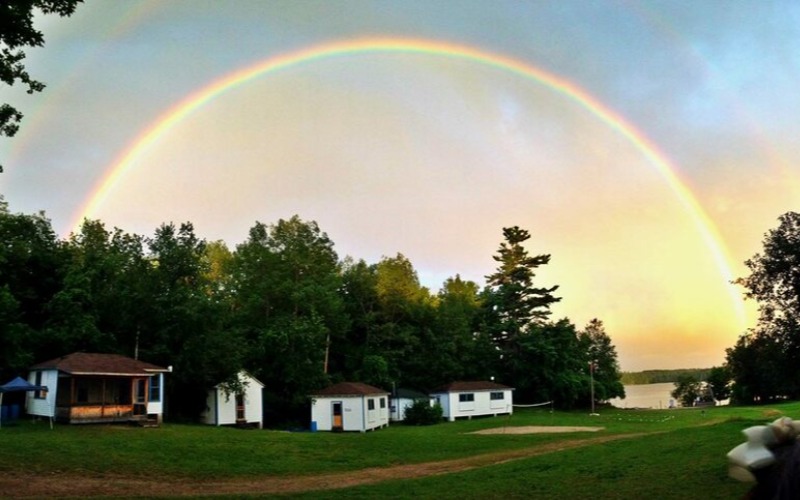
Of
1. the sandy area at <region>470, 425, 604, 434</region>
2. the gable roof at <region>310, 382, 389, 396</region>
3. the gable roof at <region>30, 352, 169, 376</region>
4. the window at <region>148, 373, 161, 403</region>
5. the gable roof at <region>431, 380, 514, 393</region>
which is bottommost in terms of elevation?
the sandy area at <region>470, 425, 604, 434</region>

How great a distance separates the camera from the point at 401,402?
5616 centimetres

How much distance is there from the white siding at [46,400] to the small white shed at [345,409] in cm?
1717

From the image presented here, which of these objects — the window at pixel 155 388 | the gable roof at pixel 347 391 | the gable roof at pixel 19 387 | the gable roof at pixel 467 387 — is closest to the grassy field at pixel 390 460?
the gable roof at pixel 19 387

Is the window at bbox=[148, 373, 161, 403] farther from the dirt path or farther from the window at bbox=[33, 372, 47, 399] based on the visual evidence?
the dirt path

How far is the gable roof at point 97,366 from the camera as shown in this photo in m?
33.0

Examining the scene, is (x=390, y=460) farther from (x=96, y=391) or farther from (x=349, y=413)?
(x=349, y=413)

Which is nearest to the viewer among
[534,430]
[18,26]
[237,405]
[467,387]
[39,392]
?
[18,26]

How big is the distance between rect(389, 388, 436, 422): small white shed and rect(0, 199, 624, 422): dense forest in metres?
1.50

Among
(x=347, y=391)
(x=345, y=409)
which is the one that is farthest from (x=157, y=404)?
(x=347, y=391)

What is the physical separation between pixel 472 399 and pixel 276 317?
746 inches

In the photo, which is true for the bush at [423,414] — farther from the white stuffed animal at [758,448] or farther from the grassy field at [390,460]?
the white stuffed animal at [758,448]

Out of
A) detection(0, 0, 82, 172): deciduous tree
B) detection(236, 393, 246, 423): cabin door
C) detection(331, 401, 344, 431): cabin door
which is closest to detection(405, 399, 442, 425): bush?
detection(331, 401, 344, 431): cabin door

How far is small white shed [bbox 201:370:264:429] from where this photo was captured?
4188cm

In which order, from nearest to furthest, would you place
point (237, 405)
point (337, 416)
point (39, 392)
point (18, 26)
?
point (18, 26) < point (39, 392) < point (237, 405) < point (337, 416)
